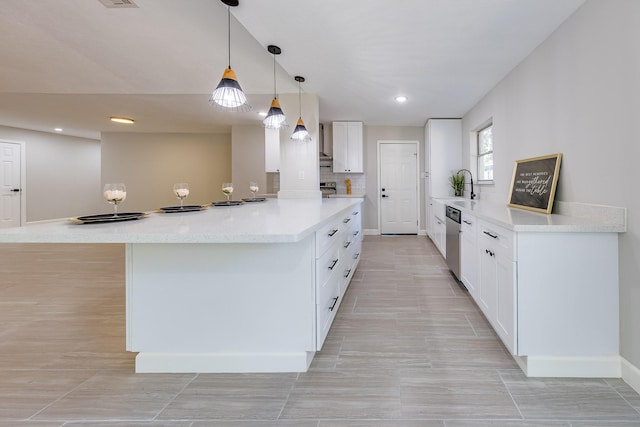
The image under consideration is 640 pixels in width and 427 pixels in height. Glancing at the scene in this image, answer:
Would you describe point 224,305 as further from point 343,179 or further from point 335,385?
point 343,179

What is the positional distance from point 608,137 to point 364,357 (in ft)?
6.22

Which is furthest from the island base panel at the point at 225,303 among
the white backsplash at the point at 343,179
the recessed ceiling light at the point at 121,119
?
the recessed ceiling light at the point at 121,119

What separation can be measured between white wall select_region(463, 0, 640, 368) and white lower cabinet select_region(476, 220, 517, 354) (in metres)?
0.53

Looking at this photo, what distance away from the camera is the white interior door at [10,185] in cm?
734

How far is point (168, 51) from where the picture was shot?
10.8 feet

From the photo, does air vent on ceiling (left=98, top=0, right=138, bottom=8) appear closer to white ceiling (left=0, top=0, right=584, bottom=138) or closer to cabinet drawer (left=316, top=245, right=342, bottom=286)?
white ceiling (left=0, top=0, right=584, bottom=138)

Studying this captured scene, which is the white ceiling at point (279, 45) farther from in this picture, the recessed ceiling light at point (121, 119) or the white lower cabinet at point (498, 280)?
the white lower cabinet at point (498, 280)

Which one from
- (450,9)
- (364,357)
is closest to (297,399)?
(364,357)

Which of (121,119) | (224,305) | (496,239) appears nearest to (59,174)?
(121,119)

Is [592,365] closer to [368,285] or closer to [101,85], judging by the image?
[368,285]

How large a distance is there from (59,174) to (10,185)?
1179 millimetres

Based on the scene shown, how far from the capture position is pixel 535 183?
267 centimetres

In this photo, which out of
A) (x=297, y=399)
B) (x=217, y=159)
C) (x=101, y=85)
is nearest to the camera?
(x=297, y=399)

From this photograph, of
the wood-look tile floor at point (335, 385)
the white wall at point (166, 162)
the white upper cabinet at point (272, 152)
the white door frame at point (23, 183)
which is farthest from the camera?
the white wall at point (166, 162)
